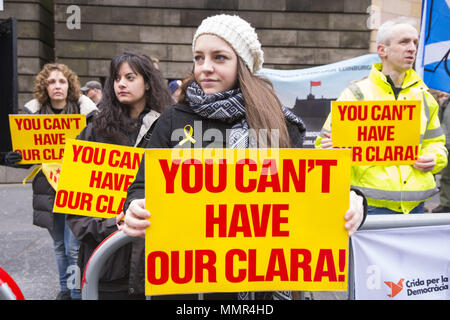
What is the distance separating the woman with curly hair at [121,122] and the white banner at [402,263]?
47.0 inches

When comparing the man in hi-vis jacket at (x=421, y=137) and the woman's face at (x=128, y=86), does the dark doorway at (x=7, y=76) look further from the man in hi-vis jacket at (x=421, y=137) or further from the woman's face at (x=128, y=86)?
the man in hi-vis jacket at (x=421, y=137)

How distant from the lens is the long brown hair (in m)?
1.69

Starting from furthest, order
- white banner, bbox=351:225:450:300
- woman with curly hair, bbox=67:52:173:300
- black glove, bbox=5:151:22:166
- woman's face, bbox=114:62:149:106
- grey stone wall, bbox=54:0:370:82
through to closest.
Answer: grey stone wall, bbox=54:0:370:82, black glove, bbox=5:151:22:166, woman's face, bbox=114:62:149:106, woman with curly hair, bbox=67:52:173:300, white banner, bbox=351:225:450:300

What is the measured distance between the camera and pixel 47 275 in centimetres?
431

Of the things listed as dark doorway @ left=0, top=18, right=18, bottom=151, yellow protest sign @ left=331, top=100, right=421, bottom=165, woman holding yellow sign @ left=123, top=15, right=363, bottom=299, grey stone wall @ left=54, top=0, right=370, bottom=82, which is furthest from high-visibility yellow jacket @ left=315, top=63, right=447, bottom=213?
grey stone wall @ left=54, top=0, right=370, bottom=82

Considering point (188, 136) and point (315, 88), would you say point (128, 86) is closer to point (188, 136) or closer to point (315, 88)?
point (188, 136)

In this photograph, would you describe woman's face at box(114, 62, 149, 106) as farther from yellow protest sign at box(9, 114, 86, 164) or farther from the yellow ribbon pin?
the yellow ribbon pin

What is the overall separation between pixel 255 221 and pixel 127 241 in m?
0.50

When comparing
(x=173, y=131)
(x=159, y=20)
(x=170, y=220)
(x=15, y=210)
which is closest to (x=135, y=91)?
(x=173, y=131)

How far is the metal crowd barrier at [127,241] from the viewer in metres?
1.52

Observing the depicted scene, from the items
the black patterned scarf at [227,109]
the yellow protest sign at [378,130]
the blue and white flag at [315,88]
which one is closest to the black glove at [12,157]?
the black patterned scarf at [227,109]

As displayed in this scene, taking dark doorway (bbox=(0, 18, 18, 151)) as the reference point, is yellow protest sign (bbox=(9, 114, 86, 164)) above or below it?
below

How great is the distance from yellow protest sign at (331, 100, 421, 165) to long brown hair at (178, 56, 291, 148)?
3.62 ft

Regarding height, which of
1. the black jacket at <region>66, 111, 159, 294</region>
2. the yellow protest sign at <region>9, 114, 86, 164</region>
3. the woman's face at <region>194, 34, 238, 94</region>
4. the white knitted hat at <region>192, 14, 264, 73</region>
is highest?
the white knitted hat at <region>192, 14, 264, 73</region>
